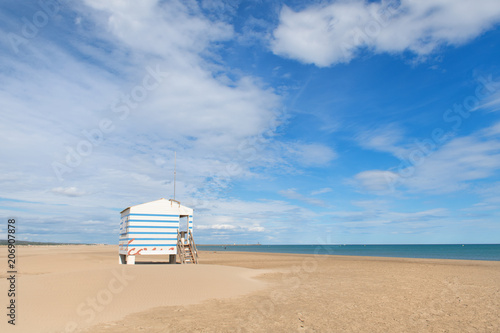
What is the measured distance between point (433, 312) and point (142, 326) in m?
8.87

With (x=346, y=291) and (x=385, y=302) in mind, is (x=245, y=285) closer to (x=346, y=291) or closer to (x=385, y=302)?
(x=346, y=291)

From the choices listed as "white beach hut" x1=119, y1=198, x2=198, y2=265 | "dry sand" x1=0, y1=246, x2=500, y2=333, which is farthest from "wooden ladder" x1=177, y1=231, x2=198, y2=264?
"dry sand" x1=0, y1=246, x2=500, y2=333

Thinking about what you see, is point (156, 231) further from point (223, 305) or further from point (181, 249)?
point (223, 305)

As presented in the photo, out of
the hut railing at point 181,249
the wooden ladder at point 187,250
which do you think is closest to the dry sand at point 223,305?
the hut railing at point 181,249

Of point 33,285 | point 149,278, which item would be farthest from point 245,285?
point 33,285

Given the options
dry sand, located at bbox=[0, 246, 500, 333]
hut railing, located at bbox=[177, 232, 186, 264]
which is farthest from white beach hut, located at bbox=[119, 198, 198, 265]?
dry sand, located at bbox=[0, 246, 500, 333]

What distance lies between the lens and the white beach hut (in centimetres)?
2305

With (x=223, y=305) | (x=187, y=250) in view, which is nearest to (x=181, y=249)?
(x=187, y=250)

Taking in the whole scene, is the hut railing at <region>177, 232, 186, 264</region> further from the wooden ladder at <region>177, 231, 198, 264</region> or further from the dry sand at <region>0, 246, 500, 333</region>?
the dry sand at <region>0, 246, 500, 333</region>

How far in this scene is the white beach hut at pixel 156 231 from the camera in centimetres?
2305

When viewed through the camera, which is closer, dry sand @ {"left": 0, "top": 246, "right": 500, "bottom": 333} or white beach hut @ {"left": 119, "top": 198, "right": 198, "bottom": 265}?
dry sand @ {"left": 0, "top": 246, "right": 500, "bottom": 333}

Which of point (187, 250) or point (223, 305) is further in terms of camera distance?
point (187, 250)

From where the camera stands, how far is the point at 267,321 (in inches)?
364

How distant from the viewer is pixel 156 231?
23.7 m
